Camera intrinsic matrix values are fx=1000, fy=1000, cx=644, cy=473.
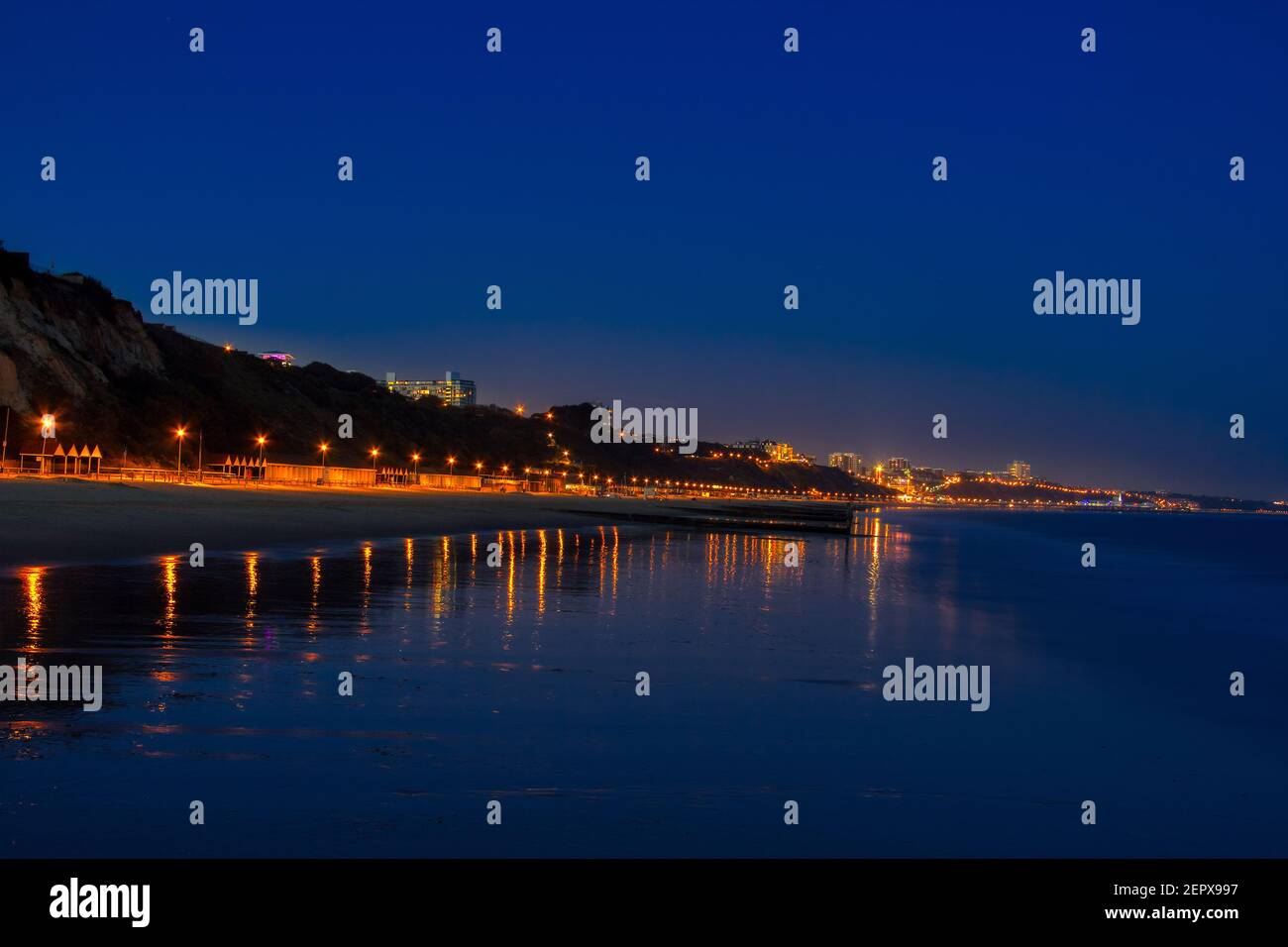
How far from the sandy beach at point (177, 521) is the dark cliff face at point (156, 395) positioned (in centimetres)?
2860

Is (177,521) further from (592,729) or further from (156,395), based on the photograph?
(156,395)

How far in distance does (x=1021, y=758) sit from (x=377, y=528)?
39770 mm

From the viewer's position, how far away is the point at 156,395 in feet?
326

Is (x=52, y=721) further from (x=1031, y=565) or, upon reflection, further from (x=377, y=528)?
(x=1031, y=565)

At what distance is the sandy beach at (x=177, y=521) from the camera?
28047 millimetres

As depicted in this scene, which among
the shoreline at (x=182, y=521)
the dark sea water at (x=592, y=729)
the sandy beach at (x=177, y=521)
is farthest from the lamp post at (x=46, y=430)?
the dark sea water at (x=592, y=729)

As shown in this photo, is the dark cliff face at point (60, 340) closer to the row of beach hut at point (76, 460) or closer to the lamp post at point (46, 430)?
the lamp post at point (46, 430)

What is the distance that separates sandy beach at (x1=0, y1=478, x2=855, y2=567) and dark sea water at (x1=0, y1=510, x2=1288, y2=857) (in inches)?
251

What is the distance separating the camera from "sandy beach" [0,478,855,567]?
92.0ft

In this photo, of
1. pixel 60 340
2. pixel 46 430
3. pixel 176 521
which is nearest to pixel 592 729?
pixel 176 521

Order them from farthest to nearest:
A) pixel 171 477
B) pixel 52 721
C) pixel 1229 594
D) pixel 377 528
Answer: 1. pixel 171 477
2. pixel 377 528
3. pixel 1229 594
4. pixel 52 721

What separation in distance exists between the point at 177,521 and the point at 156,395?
2760 inches

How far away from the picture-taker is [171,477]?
6956 centimetres
